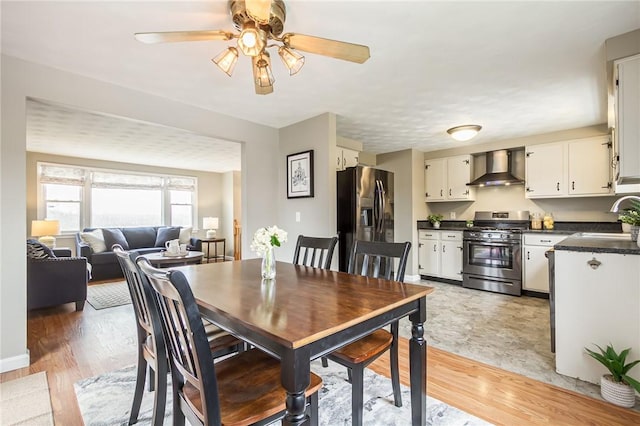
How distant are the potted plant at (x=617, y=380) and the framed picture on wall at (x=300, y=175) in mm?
2801

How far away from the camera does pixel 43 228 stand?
482cm

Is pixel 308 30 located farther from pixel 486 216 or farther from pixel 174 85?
pixel 486 216

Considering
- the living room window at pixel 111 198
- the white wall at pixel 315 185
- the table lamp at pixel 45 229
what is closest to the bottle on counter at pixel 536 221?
the white wall at pixel 315 185

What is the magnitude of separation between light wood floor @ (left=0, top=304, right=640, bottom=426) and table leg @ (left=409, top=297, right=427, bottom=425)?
489mm

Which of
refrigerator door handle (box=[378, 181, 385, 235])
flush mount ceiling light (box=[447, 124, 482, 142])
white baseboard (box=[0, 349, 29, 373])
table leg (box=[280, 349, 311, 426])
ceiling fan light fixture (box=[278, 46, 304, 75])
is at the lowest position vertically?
white baseboard (box=[0, 349, 29, 373])

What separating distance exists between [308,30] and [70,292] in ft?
12.8

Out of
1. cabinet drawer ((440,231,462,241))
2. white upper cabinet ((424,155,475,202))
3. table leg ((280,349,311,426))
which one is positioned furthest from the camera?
white upper cabinet ((424,155,475,202))

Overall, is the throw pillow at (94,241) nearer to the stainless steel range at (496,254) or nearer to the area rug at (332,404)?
the area rug at (332,404)

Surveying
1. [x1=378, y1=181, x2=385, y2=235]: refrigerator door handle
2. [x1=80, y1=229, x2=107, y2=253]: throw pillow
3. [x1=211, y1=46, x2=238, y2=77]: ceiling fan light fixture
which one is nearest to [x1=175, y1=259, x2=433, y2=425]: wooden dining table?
[x1=211, y1=46, x2=238, y2=77]: ceiling fan light fixture

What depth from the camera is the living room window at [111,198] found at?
5688mm

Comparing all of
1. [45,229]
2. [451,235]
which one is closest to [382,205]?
[451,235]

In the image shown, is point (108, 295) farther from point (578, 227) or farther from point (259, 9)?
point (578, 227)

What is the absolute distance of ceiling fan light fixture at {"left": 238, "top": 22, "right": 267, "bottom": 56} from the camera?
4.86 ft

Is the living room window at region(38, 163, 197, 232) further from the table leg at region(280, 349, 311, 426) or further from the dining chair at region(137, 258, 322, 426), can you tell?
the table leg at region(280, 349, 311, 426)
